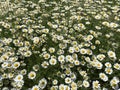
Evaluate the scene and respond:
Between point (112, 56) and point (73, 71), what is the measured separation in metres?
0.89

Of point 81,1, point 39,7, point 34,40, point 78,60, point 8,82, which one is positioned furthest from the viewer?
point 81,1

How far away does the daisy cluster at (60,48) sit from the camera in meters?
5.52

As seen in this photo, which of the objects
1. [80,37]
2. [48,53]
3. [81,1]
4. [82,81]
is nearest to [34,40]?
[48,53]

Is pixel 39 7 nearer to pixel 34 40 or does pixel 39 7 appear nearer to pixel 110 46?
pixel 34 40

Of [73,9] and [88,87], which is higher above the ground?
[73,9]

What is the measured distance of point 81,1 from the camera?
8.53 m

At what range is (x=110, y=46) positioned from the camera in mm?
6410

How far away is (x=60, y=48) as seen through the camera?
20.2ft

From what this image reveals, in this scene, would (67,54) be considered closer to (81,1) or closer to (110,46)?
(110,46)

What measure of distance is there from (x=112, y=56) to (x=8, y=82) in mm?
2072

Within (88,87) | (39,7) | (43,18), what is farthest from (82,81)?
(39,7)

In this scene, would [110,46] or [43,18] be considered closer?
[110,46]

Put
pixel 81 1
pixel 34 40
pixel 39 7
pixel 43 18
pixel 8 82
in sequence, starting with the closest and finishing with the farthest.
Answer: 1. pixel 8 82
2. pixel 34 40
3. pixel 43 18
4. pixel 39 7
5. pixel 81 1

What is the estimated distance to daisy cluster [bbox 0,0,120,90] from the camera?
5520mm
